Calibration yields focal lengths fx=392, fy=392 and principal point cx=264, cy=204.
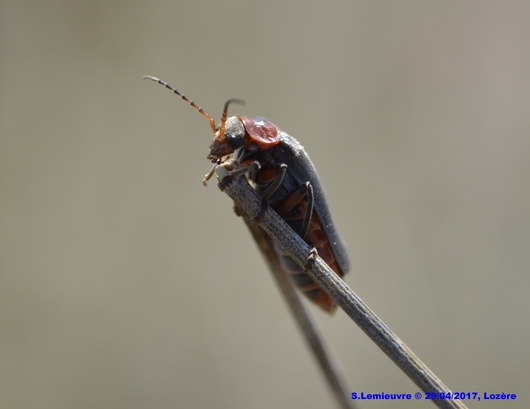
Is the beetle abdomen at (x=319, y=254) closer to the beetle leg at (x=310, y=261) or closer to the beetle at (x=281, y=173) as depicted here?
the beetle at (x=281, y=173)

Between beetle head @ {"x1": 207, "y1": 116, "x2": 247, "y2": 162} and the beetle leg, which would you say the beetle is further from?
→ the beetle leg

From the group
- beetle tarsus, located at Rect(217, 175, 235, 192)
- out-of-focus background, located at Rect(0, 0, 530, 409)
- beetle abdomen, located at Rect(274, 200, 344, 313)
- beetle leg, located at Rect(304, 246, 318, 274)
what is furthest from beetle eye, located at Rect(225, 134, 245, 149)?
out-of-focus background, located at Rect(0, 0, 530, 409)

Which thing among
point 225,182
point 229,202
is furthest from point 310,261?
point 229,202

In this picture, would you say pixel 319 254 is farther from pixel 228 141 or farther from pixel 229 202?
pixel 229 202

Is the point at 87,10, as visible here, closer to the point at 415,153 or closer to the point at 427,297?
the point at 415,153

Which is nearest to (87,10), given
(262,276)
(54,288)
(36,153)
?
(36,153)

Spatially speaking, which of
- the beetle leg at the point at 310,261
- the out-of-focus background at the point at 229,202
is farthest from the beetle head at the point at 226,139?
the out-of-focus background at the point at 229,202

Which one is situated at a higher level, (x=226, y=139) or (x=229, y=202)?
Result: (x=226, y=139)
